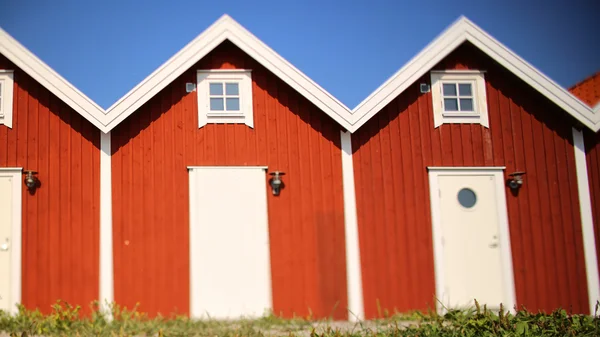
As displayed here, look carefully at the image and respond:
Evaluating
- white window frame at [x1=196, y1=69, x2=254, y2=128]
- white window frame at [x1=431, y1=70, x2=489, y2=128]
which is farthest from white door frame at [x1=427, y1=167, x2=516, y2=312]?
white window frame at [x1=196, y1=69, x2=254, y2=128]

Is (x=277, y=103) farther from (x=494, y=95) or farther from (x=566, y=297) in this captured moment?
(x=566, y=297)

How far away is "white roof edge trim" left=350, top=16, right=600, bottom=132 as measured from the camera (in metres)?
11.0

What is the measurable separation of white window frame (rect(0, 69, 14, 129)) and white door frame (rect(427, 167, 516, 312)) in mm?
7027

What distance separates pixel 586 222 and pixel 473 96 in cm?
291

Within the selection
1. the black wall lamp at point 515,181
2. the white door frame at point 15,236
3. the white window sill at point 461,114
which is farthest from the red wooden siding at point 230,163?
the black wall lamp at point 515,181

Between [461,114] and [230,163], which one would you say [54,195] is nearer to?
[230,163]

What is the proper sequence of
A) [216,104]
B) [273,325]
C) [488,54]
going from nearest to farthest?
1. [273,325]
2. [216,104]
3. [488,54]

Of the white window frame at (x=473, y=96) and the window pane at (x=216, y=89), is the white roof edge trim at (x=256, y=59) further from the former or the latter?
the white window frame at (x=473, y=96)

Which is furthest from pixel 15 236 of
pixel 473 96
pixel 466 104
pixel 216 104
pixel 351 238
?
pixel 473 96

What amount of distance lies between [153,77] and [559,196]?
23.5 feet

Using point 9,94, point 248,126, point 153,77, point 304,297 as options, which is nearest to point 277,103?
point 248,126

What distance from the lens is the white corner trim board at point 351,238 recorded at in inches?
424

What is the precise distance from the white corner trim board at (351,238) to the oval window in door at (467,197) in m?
1.85

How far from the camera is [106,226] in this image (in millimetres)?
10500
